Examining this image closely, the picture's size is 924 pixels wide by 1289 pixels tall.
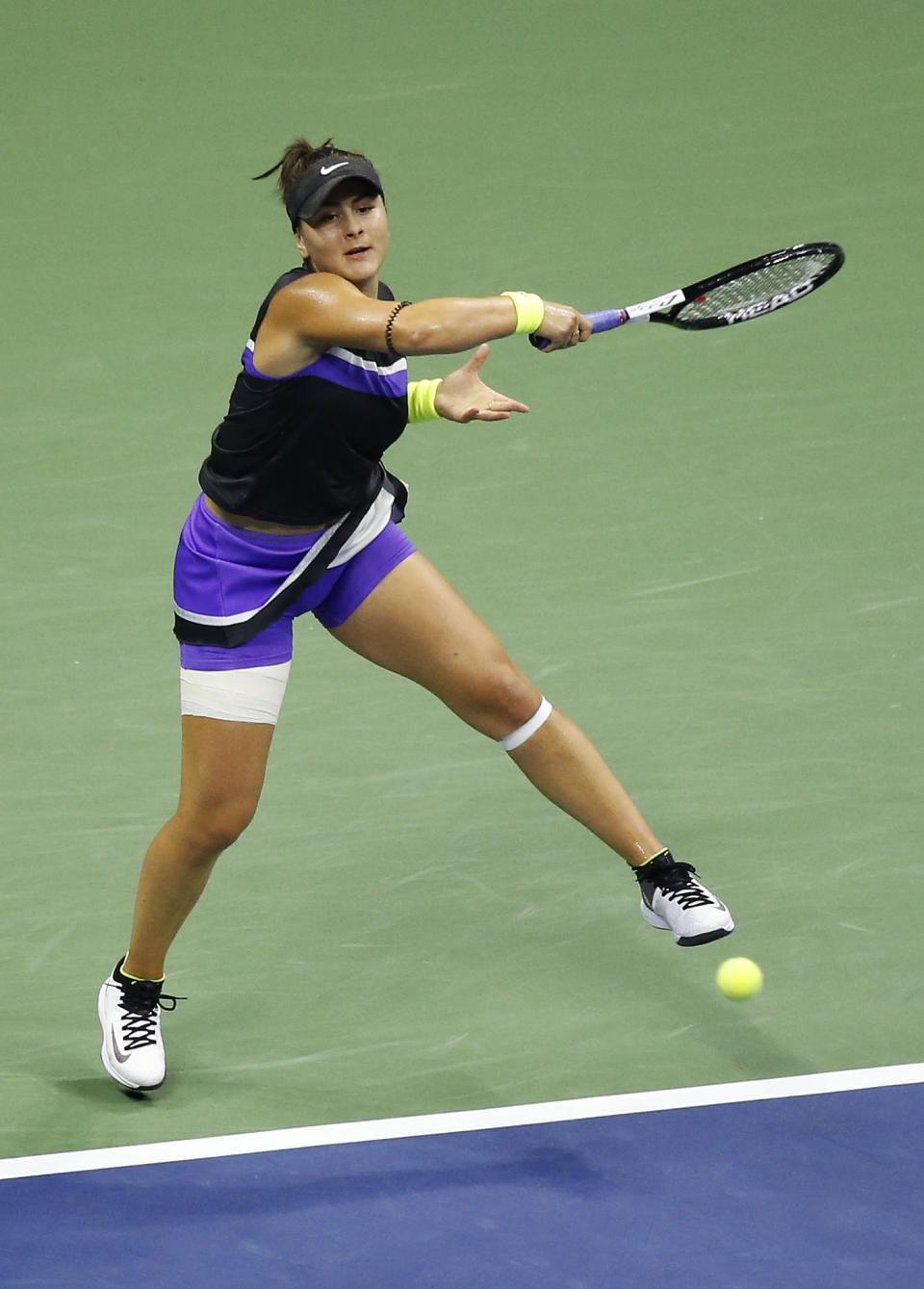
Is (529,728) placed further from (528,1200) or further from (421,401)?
(528,1200)

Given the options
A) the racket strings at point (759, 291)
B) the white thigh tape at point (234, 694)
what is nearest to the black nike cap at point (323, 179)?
the racket strings at point (759, 291)

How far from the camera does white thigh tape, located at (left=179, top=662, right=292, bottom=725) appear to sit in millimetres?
4859

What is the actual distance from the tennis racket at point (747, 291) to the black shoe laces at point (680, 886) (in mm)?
1343

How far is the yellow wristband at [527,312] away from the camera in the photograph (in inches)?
176

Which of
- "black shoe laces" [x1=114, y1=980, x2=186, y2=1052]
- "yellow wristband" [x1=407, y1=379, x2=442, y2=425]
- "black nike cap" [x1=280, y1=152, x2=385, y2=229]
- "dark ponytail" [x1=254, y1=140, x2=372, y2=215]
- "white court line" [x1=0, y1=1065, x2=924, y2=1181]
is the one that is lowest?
"white court line" [x1=0, y1=1065, x2=924, y2=1181]

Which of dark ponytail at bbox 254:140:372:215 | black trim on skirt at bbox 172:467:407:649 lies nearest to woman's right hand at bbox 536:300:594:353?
dark ponytail at bbox 254:140:372:215

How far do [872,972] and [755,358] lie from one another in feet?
13.7

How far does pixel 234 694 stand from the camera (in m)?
4.86

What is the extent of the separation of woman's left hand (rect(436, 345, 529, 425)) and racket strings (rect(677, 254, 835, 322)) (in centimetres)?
69

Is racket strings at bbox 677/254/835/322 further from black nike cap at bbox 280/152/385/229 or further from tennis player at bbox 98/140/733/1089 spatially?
black nike cap at bbox 280/152/385/229

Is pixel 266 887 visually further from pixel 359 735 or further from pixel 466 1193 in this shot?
pixel 466 1193

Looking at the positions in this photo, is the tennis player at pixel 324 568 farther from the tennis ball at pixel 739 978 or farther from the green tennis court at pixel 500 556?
the green tennis court at pixel 500 556

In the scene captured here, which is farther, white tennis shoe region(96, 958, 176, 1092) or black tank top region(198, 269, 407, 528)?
white tennis shoe region(96, 958, 176, 1092)

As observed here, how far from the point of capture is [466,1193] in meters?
4.59
